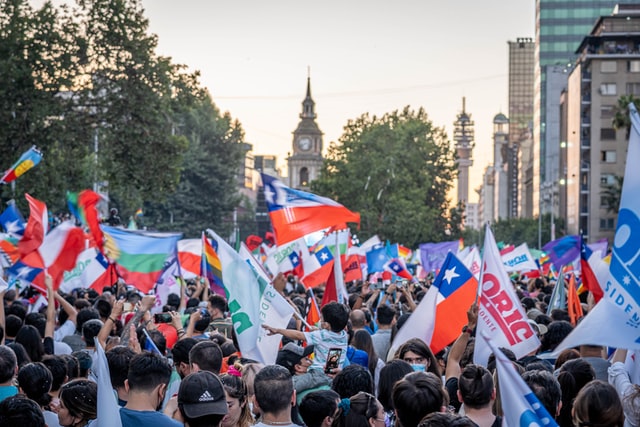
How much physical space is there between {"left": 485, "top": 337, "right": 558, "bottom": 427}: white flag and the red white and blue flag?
4800mm

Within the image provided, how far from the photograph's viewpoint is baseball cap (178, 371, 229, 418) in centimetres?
565

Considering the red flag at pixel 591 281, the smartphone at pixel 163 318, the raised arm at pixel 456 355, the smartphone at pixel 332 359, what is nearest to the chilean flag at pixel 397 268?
the red flag at pixel 591 281

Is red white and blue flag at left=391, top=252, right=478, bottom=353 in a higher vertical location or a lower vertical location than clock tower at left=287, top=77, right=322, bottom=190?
lower

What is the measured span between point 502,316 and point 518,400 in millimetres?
4140

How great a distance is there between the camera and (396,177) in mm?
83875

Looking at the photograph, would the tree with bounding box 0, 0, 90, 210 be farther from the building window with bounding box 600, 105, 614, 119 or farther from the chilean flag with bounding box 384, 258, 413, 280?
the building window with bounding box 600, 105, 614, 119

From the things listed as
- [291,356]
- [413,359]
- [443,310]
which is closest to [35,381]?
[291,356]

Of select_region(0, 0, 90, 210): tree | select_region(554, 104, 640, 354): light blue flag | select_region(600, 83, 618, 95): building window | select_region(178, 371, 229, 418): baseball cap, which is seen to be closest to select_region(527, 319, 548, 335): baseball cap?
select_region(554, 104, 640, 354): light blue flag

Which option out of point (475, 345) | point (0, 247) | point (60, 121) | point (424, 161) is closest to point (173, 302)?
point (0, 247)

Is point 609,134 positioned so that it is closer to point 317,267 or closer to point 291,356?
point 317,267

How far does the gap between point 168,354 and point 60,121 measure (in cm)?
2577

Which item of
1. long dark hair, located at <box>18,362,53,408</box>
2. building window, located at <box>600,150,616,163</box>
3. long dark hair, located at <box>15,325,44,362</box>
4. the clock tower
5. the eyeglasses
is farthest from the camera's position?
the clock tower

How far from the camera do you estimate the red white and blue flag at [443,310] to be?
9727 mm

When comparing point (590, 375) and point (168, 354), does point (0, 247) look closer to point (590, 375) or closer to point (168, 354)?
point (168, 354)
